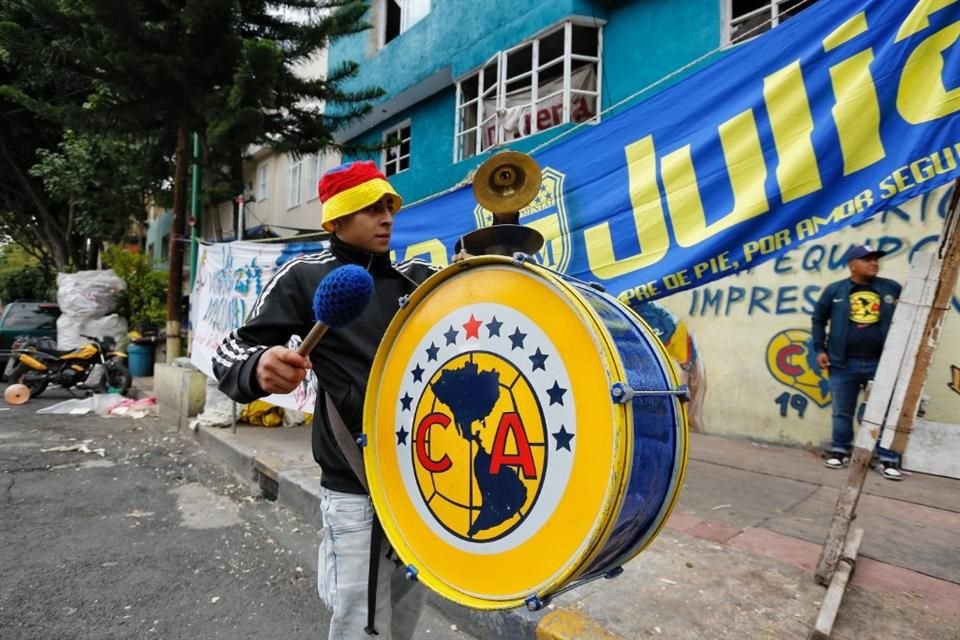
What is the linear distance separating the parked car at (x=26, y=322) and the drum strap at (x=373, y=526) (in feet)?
41.0

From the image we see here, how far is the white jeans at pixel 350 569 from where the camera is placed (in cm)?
162

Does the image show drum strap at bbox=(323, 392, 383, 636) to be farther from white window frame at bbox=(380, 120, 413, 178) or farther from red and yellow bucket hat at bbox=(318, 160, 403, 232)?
white window frame at bbox=(380, 120, 413, 178)

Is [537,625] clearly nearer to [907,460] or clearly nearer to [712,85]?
[907,460]

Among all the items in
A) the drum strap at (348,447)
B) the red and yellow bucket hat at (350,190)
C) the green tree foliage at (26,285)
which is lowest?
the drum strap at (348,447)

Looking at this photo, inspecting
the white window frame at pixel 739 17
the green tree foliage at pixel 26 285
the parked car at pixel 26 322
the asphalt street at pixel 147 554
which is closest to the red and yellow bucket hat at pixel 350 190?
the asphalt street at pixel 147 554

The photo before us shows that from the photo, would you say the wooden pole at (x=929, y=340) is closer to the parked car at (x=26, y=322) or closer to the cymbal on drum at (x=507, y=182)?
the cymbal on drum at (x=507, y=182)

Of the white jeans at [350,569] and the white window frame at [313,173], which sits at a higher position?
the white window frame at [313,173]

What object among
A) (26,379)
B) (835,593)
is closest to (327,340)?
(835,593)

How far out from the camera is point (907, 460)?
7.25 ft

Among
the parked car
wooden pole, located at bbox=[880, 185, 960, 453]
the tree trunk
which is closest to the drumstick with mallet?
wooden pole, located at bbox=[880, 185, 960, 453]

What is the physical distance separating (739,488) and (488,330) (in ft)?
12.2

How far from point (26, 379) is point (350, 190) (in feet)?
32.5

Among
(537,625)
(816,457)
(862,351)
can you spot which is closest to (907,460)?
(537,625)

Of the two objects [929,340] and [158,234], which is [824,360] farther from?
[158,234]
